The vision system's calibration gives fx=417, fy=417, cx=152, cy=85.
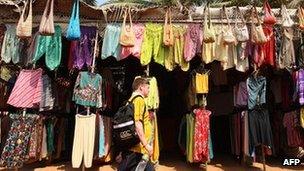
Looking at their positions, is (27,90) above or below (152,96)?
above

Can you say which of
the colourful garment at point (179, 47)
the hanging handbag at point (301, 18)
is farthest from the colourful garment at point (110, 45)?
the hanging handbag at point (301, 18)

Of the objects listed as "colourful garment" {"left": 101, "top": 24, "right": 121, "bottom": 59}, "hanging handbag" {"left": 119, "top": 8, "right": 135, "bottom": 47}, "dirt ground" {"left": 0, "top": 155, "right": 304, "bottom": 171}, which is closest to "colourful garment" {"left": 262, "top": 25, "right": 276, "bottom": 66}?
"dirt ground" {"left": 0, "top": 155, "right": 304, "bottom": 171}

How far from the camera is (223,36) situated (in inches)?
274

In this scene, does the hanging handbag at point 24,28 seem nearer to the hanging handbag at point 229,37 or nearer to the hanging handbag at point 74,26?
the hanging handbag at point 74,26

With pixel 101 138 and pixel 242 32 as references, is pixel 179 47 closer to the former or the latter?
pixel 242 32

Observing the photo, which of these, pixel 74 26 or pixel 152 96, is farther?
pixel 152 96

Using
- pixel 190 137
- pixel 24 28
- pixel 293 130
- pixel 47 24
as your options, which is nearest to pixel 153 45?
pixel 190 137

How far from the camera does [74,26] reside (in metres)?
6.61

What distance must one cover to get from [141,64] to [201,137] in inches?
64.0

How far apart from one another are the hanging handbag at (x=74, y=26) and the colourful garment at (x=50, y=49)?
1.60 feet

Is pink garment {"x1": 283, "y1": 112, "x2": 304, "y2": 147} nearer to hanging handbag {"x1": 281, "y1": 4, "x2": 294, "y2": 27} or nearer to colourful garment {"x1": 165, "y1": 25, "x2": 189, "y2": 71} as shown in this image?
hanging handbag {"x1": 281, "y1": 4, "x2": 294, "y2": 27}

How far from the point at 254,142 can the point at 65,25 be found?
3807mm

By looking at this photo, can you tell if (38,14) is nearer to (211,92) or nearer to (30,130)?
(30,130)

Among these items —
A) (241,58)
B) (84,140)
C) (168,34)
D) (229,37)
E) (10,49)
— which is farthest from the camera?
(241,58)
